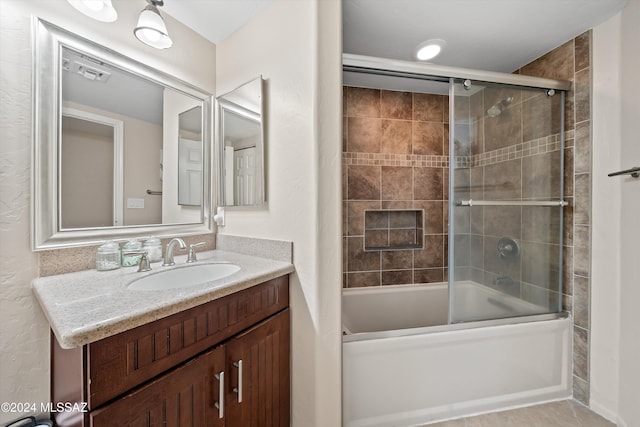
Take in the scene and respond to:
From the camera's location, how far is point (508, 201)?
1.55m

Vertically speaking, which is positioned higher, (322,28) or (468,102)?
(322,28)

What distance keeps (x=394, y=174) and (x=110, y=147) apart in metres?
1.98

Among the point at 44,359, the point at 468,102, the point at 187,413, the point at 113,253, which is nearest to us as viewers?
the point at 187,413

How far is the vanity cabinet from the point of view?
1.91 ft

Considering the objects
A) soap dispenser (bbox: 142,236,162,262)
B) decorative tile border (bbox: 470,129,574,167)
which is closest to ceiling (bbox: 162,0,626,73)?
decorative tile border (bbox: 470,129,574,167)

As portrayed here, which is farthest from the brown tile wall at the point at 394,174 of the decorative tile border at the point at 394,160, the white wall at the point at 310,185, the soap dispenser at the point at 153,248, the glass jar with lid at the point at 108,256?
the glass jar with lid at the point at 108,256

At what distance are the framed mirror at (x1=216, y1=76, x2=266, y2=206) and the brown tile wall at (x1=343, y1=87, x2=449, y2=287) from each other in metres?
0.99

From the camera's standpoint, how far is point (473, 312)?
56.8 inches

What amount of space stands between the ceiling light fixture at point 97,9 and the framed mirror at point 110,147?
0.35ft

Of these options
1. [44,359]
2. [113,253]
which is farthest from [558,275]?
[44,359]

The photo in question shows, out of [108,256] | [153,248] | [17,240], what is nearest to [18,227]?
[17,240]

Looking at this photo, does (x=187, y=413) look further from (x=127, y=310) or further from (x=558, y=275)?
(x=558, y=275)

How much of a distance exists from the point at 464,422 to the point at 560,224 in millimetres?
1308

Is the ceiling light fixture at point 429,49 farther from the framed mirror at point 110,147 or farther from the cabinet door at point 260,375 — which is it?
the cabinet door at point 260,375
